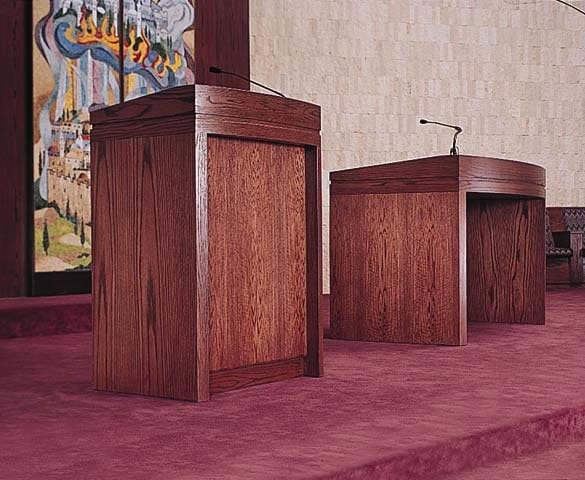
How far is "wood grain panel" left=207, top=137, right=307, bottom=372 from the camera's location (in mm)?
2926

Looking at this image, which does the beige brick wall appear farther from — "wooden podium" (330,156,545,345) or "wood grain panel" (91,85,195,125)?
"wood grain panel" (91,85,195,125)

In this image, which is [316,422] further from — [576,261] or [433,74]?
[433,74]

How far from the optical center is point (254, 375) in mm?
3045

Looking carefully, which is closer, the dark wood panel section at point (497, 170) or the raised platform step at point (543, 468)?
the raised platform step at point (543, 468)

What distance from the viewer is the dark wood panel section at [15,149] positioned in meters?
5.80

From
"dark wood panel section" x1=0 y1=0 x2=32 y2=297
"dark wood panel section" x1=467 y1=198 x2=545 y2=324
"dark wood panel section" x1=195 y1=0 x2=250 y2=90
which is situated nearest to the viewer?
"dark wood panel section" x1=467 y1=198 x2=545 y2=324

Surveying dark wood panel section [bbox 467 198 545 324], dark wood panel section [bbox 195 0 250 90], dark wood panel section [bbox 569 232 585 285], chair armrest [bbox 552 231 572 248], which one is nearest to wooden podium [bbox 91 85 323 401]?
dark wood panel section [bbox 467 198 545 324]

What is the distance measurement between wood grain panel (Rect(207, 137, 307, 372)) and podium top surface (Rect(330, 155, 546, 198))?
1.06 metres

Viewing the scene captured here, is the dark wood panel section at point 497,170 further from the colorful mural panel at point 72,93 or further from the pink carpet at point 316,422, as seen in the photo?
the colorful mural panel at point 72,93

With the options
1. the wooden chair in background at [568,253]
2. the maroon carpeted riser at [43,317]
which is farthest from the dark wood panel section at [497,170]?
the wooden chair in background at [568,253]

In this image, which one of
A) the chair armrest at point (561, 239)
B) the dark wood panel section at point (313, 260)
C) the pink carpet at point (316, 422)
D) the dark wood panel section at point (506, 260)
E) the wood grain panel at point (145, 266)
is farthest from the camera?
the chair armrest at point (561, 239)

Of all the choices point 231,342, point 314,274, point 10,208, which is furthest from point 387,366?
point 10,208

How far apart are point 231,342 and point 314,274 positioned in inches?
15.7

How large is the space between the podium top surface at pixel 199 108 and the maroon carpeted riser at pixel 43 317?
2.09 meters
